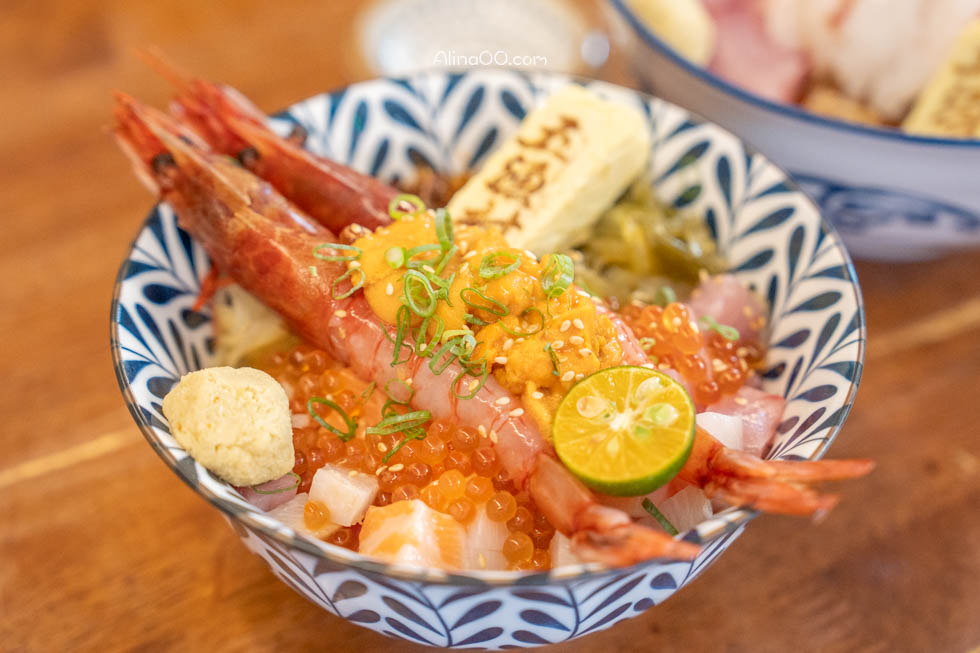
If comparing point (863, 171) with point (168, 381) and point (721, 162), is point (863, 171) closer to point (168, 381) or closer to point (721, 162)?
point (721, 162)

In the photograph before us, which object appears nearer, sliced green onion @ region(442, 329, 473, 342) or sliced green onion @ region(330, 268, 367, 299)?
sliced green onion @ region(442, 329, 473, 342)

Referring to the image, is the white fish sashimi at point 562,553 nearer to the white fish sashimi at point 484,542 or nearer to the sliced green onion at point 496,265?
the white fish sashimi at point 484,542

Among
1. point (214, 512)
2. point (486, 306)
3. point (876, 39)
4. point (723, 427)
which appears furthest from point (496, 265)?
point (876, 39)

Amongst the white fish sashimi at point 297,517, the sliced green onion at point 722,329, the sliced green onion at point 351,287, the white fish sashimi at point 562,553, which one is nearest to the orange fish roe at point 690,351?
the sliced green onion at point 722,329

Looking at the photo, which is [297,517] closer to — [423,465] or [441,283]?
[423,465]

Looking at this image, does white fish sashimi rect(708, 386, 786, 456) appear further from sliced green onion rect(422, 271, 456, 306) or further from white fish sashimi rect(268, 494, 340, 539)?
white fish sashimi rect(268, 494, 340, 539)

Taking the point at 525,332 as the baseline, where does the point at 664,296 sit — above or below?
below

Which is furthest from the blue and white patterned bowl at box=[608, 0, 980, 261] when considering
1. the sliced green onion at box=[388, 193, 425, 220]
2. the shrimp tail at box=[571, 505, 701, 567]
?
the shrimp tail at box=[571, 505, 701, 567]
